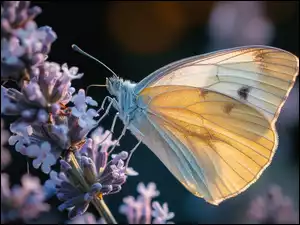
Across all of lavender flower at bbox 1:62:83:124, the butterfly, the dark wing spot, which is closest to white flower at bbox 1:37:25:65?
lavender flower at bbox 1:62:83:124

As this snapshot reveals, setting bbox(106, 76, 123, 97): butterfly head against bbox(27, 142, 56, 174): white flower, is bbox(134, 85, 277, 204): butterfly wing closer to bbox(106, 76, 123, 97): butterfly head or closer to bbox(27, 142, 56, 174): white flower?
bbox(106, 76, 123, 97): butterfly head

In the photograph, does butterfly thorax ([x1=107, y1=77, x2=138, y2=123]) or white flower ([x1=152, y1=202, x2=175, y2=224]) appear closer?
white flower ([x1=152, y1=202, x2=175, y2=224])

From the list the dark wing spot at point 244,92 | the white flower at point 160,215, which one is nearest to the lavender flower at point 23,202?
the white flower at point 160,215

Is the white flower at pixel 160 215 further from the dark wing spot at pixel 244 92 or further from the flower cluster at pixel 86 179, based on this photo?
the dark wing spot at pixel 244 92

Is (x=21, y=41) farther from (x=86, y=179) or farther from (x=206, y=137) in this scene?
(x=206, y=137)

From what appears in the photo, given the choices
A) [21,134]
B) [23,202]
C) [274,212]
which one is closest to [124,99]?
[21,134]
